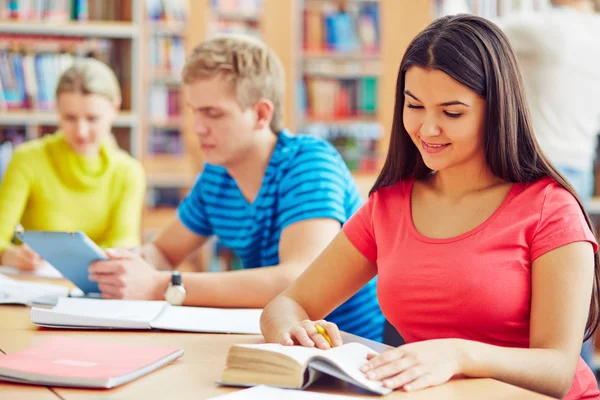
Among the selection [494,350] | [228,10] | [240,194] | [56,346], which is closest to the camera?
[494,350]

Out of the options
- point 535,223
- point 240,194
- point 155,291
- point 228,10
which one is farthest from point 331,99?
point 535,223

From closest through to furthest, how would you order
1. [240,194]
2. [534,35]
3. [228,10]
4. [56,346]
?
[56,346], [240,194], [534,35], [228,10]

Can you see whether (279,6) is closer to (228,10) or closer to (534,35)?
(228,10)

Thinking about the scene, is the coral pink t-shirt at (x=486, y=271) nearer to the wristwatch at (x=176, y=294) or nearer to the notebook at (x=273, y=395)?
the notebook at (x=273, y=395)

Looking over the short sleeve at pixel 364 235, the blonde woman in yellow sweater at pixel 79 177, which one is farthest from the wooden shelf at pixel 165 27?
the short sleeve at pixel 364 235

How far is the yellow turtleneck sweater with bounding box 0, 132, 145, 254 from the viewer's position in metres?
2.55

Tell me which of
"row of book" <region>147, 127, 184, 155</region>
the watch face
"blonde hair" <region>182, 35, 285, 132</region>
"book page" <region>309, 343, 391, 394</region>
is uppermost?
"blonde hair" <region>182, 35, 285, 132</region>

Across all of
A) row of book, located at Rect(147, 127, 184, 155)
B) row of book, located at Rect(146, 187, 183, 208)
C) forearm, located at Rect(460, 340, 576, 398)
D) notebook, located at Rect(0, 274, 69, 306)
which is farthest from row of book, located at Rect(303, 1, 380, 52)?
forearm, located at Rect(460, 340, 576, 398)

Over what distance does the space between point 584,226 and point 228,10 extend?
479 cm

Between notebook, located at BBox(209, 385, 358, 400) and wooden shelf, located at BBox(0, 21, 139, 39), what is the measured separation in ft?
9.00

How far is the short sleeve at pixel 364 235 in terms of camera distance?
1.42m

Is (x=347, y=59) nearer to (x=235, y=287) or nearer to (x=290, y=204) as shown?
(x=290, y=204)

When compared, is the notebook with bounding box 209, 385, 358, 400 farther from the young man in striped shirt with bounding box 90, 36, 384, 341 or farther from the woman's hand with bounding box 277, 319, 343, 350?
the young man in striped shirt with bounding box 90, 36, 384, 341

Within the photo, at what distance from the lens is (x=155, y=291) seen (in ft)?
5.31
